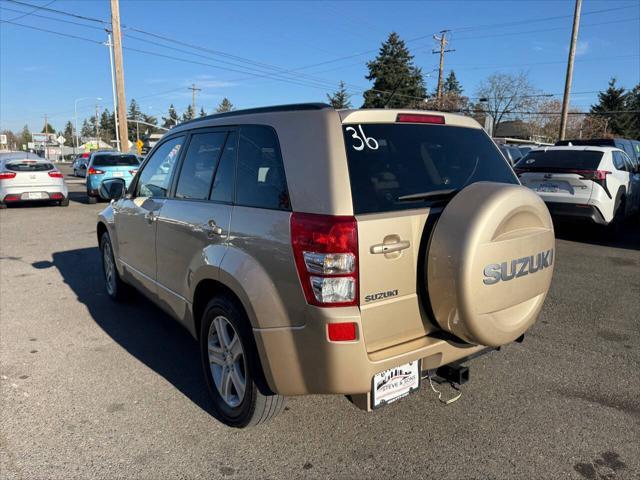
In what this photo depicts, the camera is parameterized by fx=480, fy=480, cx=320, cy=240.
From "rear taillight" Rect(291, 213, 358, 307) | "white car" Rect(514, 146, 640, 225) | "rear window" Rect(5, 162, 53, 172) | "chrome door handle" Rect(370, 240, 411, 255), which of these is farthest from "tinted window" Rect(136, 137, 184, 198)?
"rear window" Rect(5, 162, 53, 172)

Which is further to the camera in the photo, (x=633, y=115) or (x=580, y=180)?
(x=633, y=115)

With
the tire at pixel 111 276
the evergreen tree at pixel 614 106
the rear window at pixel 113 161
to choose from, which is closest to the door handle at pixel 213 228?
the tire at pixel 111 276

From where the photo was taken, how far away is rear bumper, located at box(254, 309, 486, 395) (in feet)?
7.43

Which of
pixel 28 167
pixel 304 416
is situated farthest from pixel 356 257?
pixel 28 167

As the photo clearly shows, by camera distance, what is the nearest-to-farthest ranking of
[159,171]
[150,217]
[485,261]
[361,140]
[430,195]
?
[485,261] → [361,140] → [430,195] → [150,217] → [159,171]

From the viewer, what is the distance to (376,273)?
2.29 meters

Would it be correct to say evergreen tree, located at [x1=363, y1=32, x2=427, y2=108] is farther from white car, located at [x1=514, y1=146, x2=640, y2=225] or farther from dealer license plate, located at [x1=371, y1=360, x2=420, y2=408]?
dealer license plate, located at [x1=371, y1=360, x2=420, y2=408]

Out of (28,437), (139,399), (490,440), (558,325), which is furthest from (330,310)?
(558,325)

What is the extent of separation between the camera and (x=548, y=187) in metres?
8.82

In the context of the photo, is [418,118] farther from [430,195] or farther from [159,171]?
[159,171]

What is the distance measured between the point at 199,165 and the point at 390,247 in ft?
5.58

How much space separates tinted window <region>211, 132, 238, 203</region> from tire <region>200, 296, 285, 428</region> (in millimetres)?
641

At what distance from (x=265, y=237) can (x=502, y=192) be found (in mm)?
1230

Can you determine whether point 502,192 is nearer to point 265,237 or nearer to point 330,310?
point 330,310
